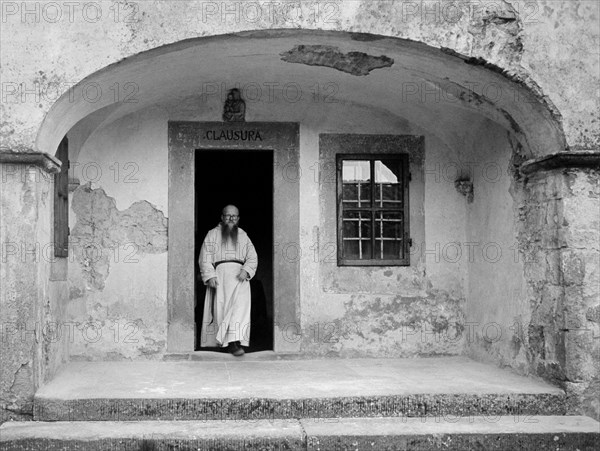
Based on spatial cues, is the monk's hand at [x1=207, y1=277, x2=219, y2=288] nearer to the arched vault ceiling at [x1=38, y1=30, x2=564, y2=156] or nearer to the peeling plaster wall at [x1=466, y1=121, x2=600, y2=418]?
the arched vault ceiling at [x1=38, y1=30, x2=564, y2=156]

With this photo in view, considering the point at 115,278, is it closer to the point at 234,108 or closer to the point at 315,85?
the point at 234,108

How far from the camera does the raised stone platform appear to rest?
21.9 ft

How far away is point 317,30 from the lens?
7.04 meters

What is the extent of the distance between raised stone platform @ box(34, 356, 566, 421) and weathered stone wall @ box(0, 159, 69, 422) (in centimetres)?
22

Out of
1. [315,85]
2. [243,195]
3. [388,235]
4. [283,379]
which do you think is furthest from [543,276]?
[243,195]

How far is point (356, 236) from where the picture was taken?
938cm

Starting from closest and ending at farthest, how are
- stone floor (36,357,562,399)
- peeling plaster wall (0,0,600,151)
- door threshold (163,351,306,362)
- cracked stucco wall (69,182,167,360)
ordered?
peeling plaster wall (0,0,600,151)
stone floor (36,357,562,399)
cracked stucco wall (69,182,167,360)
door threshold (163,351,306,362)

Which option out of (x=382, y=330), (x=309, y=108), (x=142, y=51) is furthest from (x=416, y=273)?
(x=142, y=51)

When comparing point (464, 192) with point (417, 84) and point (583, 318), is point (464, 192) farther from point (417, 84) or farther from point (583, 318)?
point (583, 318)

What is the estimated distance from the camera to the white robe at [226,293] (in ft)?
29.9

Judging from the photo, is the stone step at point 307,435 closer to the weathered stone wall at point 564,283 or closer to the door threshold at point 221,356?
the weathered stone wall at point 564,283

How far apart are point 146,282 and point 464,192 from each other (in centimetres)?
371

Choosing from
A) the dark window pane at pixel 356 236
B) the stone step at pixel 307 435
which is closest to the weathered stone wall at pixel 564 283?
the stone step at pixel 307 435

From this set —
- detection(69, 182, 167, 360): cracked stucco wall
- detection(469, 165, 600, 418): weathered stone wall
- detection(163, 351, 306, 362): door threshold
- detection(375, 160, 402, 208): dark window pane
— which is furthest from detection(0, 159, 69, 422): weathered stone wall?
detection(469, 165, 600, 418): weathered stone wall
